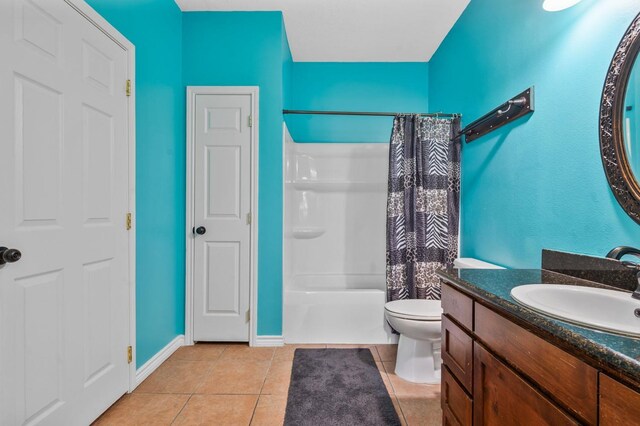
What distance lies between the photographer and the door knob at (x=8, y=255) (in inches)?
40.9

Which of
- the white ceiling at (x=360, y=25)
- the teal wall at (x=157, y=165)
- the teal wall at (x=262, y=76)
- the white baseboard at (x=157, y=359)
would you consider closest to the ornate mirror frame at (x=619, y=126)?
the white ceiling at (x=360, y=25)

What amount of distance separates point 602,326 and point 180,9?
302 centimetres

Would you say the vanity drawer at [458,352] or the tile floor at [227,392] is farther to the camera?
the tile floor at [227,392]

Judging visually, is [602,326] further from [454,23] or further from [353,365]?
[454,23]

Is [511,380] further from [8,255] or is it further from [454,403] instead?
[8,255]

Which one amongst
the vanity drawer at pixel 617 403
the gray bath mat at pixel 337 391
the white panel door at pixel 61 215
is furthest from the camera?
the gray bath mat at pixel 337 391

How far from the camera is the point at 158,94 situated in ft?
6.63

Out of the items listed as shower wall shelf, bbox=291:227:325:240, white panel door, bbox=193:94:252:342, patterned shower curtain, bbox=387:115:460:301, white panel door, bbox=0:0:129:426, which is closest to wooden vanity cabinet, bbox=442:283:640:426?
patterned shower curtain, bbox=387:115:460:301

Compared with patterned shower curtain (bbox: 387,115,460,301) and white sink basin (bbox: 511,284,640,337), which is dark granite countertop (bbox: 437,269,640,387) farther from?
patterned shower curtain (bbox: 387,115,460,301)

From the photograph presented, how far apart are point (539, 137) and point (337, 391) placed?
69.6 inches

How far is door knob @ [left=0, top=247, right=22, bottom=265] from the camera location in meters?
1.04

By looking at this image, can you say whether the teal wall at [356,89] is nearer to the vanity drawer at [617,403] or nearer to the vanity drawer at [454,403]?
the vanity drawer at [454,403]

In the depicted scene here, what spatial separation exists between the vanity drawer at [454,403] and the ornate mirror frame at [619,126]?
87 centimetres

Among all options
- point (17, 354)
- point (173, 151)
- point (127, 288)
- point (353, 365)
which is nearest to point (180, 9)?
point (173, 151)
